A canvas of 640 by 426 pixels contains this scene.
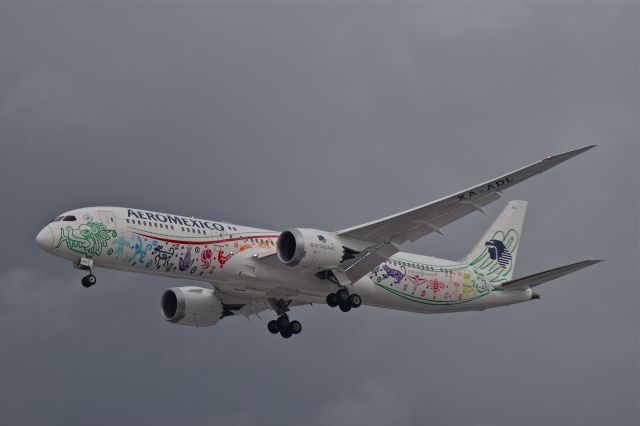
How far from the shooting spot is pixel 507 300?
186ft

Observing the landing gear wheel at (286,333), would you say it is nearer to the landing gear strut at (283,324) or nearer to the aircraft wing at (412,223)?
the landing gear strut at (283,324)

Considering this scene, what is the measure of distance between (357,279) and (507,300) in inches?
372

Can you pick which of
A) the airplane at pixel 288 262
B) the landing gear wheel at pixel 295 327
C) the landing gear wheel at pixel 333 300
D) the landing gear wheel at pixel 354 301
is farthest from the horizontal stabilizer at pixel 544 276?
the landing gear wheel at pixel 295 327

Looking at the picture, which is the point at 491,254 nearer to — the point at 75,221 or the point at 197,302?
the point at 197,302

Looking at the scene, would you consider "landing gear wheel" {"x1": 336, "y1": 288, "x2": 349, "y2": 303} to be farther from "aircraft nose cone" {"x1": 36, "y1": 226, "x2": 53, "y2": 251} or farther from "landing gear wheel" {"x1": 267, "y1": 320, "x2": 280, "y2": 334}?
"aircraft nose cone" {"x1": 36, "y1": 226, "x2": 53, "y2": 251}

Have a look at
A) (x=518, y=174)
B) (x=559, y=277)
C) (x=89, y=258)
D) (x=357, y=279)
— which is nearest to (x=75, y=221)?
(x=89, y=258)

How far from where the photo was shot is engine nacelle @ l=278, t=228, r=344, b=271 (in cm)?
4759

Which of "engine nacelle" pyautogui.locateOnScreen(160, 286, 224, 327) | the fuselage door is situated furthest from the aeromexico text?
"engine nacelle" pyautogui.locateOnScreen(160, 286, 224, 327)

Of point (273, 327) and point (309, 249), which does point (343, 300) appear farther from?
point (273, 327)

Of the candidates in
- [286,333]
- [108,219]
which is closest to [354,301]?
[286,333]

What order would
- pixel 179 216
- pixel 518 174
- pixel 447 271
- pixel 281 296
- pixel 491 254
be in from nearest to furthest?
pixel 518 174 → pixel 179 216 → pixel 281 296 → pixel 447 271 → pixel 491 254

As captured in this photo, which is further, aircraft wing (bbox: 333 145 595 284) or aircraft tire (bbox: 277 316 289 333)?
aircraft tire (bbox: 277 316 289 333)

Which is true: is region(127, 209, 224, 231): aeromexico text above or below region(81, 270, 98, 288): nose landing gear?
above

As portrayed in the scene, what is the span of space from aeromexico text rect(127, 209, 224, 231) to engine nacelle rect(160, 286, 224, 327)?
691 cm
